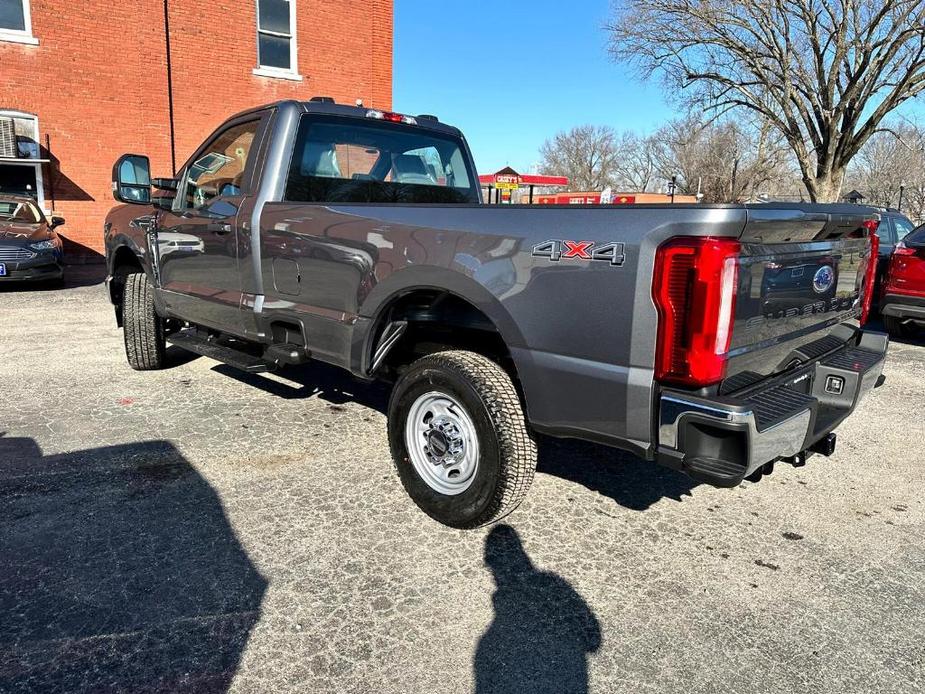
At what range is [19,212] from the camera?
37.4ft

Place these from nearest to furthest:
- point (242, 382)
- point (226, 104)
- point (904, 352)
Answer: point (242, 382), point (904, 352), point (226, 104)

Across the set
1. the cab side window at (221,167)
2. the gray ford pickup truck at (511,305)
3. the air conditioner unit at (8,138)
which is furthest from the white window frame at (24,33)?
the gray ford pickup truck at (511,305)

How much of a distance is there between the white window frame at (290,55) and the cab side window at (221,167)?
11317 mm

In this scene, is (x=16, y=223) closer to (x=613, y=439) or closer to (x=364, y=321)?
(x=364, y=321)

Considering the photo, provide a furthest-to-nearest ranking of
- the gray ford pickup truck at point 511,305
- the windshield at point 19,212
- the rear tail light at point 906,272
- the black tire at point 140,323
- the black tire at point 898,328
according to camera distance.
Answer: the windshield at point 19,212 < the black tire at point 898,328 < the rear tail light at point 906,272 < the black tire at point 140,323 < the gray ford pickup truck at point 511,305

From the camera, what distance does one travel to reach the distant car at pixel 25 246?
405 inches

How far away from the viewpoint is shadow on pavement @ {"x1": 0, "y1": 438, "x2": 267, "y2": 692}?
218cm

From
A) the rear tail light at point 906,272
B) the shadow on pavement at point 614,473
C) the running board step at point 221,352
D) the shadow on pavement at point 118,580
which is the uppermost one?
the rear tail light at point 906,272

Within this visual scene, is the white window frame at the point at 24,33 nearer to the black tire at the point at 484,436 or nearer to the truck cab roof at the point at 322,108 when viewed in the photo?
the truck cab roof at the point at 322,108

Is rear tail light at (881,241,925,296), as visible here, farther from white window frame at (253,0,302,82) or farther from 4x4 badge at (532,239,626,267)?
white window frame at (253,0,302,82)

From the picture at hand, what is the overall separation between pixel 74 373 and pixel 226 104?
35.2ft

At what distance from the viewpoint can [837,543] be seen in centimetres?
313

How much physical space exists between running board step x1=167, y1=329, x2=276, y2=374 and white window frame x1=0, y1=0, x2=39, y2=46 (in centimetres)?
1149

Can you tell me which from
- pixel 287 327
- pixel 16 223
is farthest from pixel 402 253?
pixel 16 223
